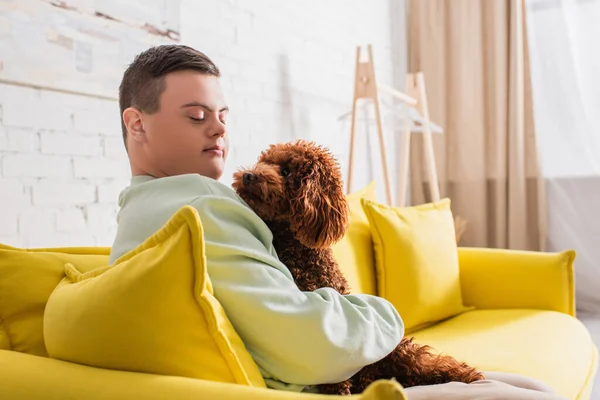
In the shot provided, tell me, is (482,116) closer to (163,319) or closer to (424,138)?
(424,138)

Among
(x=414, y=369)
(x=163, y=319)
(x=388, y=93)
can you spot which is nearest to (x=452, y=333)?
(x=414, y=369)

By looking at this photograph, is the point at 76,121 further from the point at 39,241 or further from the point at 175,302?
the point at 175,302

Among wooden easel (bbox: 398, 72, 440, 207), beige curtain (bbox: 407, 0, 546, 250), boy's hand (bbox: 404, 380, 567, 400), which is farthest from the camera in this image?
beige curtain (bbox: 407, 0, 546, 250)

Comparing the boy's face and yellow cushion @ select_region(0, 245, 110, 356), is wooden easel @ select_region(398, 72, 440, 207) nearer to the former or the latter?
the boy's face

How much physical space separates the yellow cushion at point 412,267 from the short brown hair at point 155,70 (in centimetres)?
107

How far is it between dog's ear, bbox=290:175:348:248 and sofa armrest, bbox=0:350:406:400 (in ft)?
1.12

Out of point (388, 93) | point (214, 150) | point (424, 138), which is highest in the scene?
point (388, 93)

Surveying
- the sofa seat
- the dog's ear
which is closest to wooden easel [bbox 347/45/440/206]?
the sofa seat

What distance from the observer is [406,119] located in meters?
3.45

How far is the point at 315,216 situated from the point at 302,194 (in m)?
0.04

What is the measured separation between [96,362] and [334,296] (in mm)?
352

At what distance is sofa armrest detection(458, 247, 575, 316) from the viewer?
7.51 feet

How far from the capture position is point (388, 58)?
13.3ft

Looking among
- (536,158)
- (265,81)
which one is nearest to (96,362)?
(265,81)
